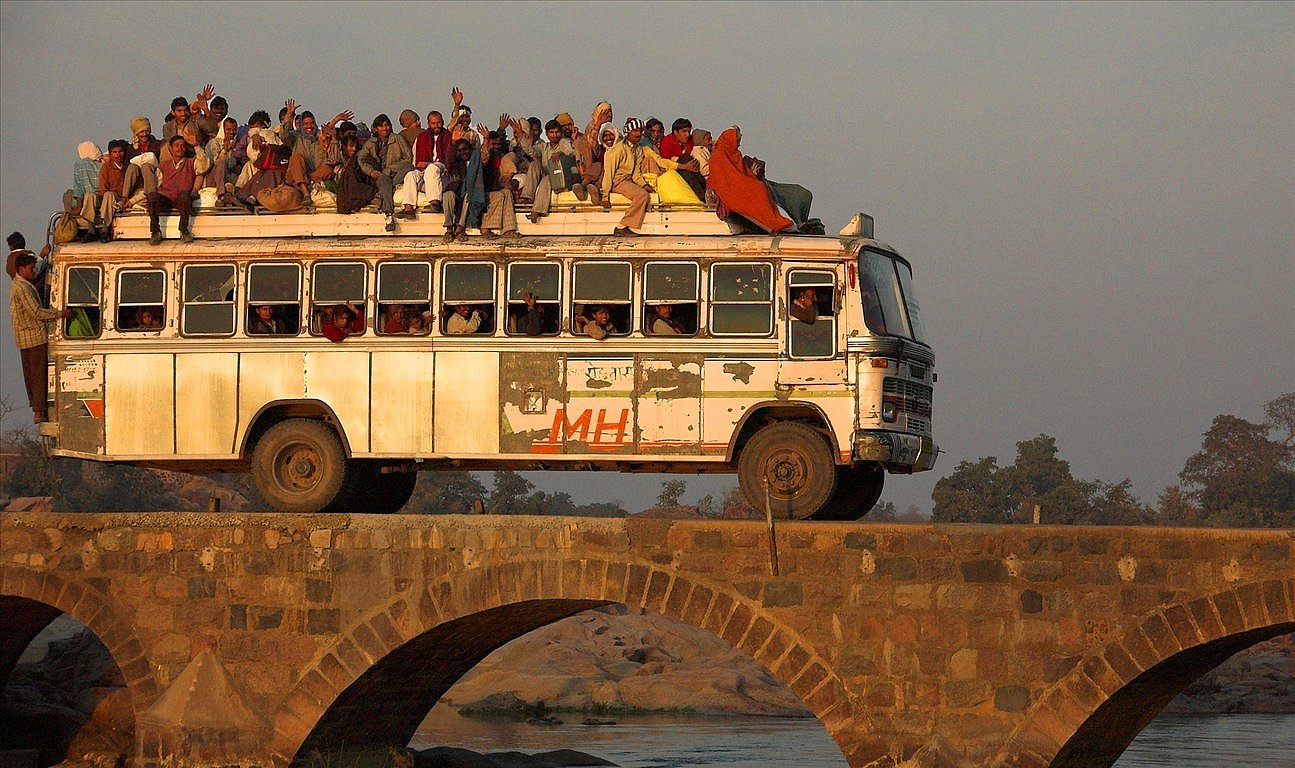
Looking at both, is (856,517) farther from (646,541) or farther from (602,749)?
(602,749)

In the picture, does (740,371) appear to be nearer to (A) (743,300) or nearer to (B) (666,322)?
(A) (743,300)

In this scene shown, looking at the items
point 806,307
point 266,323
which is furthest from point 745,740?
point 806,307

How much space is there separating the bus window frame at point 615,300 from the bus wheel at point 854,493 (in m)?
2.64

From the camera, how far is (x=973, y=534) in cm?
1552

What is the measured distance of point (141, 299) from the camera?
17922mm

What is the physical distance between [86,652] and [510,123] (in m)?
13.3

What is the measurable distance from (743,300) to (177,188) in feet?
20.0

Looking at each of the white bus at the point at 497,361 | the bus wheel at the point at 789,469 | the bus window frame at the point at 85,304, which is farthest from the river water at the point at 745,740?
the bus window frame at the point at 85,304

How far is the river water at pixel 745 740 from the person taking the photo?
1085 inches

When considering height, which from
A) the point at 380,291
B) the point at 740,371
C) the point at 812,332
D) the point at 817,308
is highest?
the point at 380,291

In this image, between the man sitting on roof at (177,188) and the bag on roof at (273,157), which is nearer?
the man sitting on roof at (177,188)

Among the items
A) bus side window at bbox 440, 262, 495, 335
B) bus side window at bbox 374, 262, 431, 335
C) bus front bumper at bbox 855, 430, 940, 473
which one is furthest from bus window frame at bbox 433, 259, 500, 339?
bus front bumper at bbox 855, 430, 940, 473

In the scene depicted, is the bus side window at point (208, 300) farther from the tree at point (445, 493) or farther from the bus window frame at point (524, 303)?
the tree at point (445, 493)

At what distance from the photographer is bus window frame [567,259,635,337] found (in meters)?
16.9
